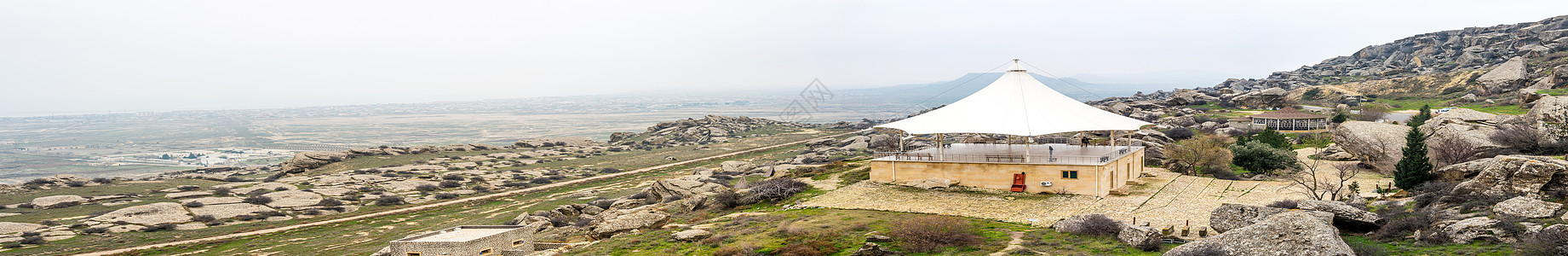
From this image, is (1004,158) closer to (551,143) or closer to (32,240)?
(32,240)

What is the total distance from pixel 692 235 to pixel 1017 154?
45.0ft

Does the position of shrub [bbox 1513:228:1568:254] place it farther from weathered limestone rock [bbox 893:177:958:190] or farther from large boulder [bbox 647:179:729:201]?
large boulder [bbox 647:179:729:201]

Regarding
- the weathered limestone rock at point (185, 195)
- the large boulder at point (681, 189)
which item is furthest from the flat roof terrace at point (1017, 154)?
the weathered limestone rock at point (185, 195)

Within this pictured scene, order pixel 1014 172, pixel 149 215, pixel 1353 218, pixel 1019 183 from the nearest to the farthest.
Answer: pixel 1353 218 < pixel 1019 183 < pixel 1014 172 < pixel 149 215

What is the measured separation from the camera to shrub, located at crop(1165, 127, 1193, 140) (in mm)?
44812

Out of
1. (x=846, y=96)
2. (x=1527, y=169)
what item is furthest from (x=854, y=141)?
(x=846, y=96)

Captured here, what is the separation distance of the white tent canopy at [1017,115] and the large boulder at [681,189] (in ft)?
23.5

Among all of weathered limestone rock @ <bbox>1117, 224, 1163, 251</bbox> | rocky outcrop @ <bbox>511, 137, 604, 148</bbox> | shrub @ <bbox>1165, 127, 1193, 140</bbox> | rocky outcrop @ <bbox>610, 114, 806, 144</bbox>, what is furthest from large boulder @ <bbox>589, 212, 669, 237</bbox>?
rocky outcrop @ <bbox>610, 114, 806, 144</bbox>

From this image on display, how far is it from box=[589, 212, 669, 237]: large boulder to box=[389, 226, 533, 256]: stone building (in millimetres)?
2063

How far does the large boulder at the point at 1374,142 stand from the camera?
89.4 feet

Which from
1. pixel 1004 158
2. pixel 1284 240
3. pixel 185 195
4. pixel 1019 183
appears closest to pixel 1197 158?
pixel 1004 158

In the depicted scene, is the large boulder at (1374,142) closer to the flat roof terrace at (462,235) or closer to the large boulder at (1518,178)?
the large boulder at (1518,178)

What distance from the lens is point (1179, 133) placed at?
45281 mm

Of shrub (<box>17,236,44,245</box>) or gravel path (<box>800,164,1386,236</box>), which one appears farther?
shrub (<box>17,236,44,245</box>)
